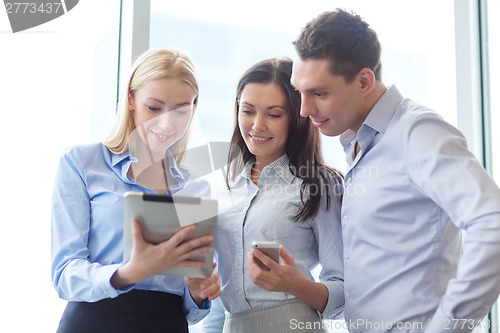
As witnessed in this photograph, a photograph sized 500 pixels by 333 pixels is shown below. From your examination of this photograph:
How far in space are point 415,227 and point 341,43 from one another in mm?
578

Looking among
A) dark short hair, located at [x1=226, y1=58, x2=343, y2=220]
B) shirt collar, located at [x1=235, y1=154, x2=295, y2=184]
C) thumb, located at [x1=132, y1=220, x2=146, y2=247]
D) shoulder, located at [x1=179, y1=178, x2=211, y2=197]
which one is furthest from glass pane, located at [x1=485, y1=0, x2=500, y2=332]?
thumb, located at [x1=132, y1=220, x2=146, y2=247]

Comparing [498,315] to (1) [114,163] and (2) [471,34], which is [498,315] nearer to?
(2) [471,34]

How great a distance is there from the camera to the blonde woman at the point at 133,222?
142 cm

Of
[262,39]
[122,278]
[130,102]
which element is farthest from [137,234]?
[262,39]

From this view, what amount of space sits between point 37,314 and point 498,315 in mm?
2037

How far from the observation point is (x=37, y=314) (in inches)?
76.8

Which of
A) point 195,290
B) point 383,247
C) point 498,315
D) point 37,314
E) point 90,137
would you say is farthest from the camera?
point 498,315

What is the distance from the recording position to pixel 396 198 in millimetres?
1454

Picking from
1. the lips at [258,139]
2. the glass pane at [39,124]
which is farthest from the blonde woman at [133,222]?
the glass pane at [39,124]

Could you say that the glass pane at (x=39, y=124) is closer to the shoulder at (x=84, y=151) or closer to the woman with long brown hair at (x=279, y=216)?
the shoulder at (x=84, y=151)

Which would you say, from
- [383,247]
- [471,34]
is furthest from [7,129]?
[471,34]

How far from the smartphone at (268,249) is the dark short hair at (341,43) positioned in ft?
1.79

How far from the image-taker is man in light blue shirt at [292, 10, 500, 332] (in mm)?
1258

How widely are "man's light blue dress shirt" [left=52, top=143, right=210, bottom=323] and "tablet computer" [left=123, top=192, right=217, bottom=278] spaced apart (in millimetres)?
157
